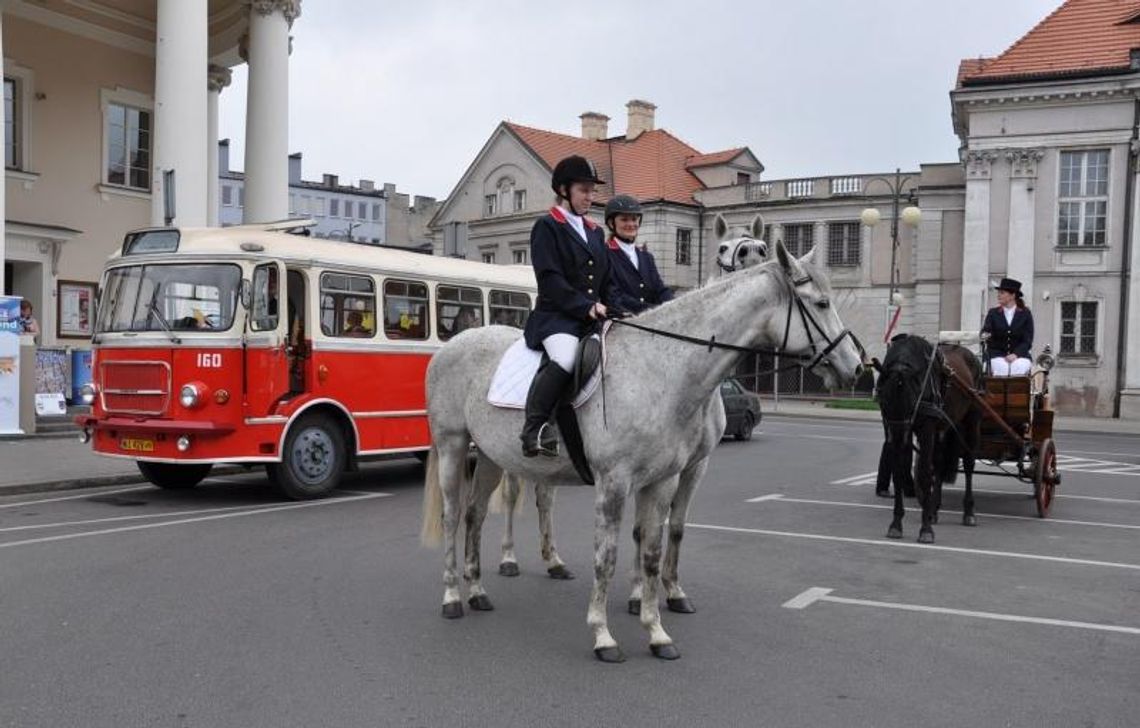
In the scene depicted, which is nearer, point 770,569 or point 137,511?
point 770,569

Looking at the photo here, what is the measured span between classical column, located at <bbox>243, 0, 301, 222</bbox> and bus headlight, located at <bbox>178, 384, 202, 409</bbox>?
41.7ft

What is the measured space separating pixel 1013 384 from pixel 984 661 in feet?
21.1

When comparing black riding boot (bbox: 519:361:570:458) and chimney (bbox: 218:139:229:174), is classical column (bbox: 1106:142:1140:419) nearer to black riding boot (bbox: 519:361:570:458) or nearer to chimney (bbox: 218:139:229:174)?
black riding boot (bbox: 519:361:570:458)

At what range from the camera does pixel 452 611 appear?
21.5ft

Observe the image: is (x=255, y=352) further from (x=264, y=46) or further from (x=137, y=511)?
(x=264, y=46)

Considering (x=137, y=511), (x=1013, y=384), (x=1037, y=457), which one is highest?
(x=1013, y=384)

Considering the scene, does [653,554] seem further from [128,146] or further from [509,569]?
[128,146]

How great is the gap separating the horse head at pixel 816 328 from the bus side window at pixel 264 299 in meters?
7.43

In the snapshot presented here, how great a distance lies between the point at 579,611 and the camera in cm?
676

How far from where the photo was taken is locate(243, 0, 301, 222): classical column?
2297 centimetres

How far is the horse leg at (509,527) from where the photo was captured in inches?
312

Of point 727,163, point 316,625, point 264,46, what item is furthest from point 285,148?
point 727,163

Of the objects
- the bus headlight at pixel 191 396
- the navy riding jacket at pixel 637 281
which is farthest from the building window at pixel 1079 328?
the navy riding jacket at pixel 637 281

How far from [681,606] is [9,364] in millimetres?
14316
